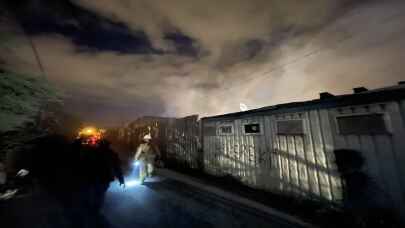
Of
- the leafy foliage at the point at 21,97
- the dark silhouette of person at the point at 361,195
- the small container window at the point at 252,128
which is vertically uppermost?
the leafy foliage at the point at 21,97

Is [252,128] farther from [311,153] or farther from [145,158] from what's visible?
[145,158]

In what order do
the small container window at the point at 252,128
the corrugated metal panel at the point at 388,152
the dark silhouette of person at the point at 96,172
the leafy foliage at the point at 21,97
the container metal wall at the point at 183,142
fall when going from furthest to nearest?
the container metal wall at the point at 183,142
the leafy foliage at the point at 21,97
the small container window at the point at 252,128
the corrugated metal panel at the point at 388,152
the dark silhouette of person at the point at 96,172

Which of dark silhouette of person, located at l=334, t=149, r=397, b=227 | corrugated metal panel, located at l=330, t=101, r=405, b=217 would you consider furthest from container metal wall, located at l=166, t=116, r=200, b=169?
corrugated metal panel, located at l=330, t=101, r=405, b=217

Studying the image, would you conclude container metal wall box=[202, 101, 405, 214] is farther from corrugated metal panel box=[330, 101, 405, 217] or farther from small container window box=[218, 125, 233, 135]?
small container window box=[218, 125, 233, 135]

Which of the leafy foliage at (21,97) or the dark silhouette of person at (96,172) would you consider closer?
the dark silhouette of person at (96,172)

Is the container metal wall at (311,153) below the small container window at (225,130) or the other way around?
below

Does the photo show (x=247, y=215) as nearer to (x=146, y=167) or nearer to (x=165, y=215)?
(x=165, y=215)

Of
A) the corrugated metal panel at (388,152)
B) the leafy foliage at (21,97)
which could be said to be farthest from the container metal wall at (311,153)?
the leafy foliage at (21,97)

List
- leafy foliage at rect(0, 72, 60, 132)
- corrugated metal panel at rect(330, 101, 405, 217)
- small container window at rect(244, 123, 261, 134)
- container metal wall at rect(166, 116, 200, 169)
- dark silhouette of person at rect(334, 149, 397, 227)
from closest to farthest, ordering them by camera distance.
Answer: corrugated metal panel at rect(330, 101, 405, 217), dark silhouette of person at rect(334, 149, 397, 227), small container window at rect(244, 123, 261, 134), leafy foliage at rect(0, 72, 60, 132), container metal wall at rect(166, 116, 200, 169)

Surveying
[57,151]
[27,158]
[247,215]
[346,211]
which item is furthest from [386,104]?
[57,151]

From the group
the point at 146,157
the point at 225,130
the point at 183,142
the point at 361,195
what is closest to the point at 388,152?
the point at 361,195

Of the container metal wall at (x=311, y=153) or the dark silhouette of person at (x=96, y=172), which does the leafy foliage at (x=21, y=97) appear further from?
the container metal wall at (x=311, y=153)

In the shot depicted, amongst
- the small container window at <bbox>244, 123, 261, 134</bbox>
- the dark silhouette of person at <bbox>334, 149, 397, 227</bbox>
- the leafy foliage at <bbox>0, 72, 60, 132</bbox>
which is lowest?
the dark silhouette of person at <bbox>334, 149, 397, 227</bbox>

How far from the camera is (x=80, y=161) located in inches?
138
